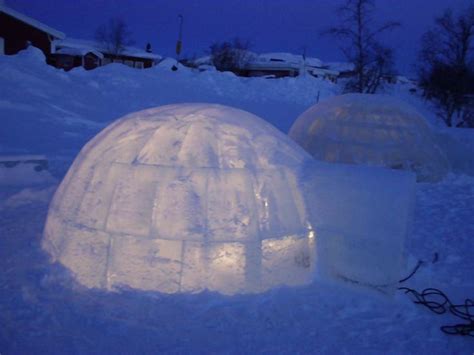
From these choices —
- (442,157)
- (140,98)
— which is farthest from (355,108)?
(140,98)

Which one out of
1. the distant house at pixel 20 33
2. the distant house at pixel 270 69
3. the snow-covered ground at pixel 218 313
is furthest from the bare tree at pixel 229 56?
the snow-covered ground at pixel 218 313

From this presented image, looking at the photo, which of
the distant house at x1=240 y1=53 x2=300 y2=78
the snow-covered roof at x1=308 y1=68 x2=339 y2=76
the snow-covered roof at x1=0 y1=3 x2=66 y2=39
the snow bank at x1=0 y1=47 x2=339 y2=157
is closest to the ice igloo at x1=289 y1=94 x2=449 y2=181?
the snow bank at x1=0 y1=47 x2=339 y2=157

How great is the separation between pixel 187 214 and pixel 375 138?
6.73 m

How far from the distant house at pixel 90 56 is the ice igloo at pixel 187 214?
23.4 m

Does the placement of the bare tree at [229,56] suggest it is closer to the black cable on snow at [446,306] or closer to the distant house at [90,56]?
the distant house at [90,56]

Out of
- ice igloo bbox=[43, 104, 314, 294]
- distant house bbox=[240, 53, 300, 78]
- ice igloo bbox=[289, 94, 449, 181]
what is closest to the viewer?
ice igloo bbox=[43, 104, 314, 294]

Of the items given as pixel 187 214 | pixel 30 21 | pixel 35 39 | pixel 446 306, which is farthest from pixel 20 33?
pixel 446 306

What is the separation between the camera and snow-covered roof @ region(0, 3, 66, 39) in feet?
64.2

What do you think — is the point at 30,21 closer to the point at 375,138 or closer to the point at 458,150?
the point at 375,138

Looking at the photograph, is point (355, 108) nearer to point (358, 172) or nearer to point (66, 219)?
point (358, 172)

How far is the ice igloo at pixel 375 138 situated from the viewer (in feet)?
32.2

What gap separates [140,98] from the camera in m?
A: 18.8

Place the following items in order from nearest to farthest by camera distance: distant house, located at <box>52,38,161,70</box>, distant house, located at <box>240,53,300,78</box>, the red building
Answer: the red building
distant house, located at <box>52,38,161,70</box>
distant house, located at <box>240,53,300,78</box>

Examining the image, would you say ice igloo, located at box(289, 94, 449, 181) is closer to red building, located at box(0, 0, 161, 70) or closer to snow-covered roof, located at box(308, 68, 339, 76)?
red building, located at box(0, 0, 161, 70)
